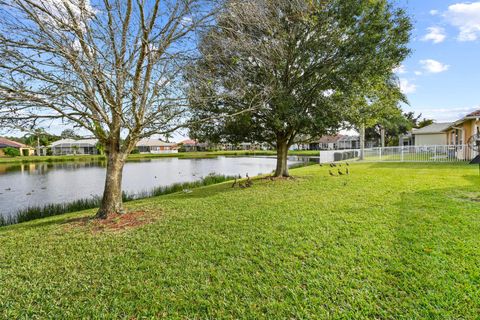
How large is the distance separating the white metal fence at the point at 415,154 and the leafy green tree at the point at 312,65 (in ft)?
32.4

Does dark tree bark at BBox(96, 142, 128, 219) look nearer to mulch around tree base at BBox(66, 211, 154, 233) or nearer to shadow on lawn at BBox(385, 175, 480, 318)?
mulch around tree base at BBox(66, 211, 154, 233)

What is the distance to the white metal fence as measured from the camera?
15984mm

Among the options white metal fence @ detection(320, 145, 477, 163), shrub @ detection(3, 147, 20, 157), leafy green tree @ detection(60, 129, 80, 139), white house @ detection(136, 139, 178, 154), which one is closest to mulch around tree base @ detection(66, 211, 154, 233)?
leafy green tree @ detection(60, 129, 80, 139)

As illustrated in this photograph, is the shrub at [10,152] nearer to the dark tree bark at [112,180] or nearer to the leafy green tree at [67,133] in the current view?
the leafy green tree at [67,133]

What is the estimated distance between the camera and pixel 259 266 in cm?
341

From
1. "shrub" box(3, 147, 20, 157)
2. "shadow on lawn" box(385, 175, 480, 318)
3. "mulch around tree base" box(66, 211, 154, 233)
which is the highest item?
"shrub" box(3, 147, 20, 157)

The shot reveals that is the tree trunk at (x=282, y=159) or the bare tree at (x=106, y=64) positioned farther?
the tree trunk at (x=282, y=159)

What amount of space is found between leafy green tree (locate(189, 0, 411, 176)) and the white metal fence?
987 centimetres

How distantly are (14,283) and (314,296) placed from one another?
365 cm

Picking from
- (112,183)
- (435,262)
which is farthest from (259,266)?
(112,183)

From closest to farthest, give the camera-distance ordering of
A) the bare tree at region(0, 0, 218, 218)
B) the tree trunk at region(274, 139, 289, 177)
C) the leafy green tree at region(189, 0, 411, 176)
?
the bare tree at region(0, 0, 218, 218) → the leafy green tree at region(189, 0, 411, 176) → the tree trunk at region(274, 139, 289, 177)

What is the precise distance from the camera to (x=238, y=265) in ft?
11.3

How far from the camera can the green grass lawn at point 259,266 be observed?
2.63m

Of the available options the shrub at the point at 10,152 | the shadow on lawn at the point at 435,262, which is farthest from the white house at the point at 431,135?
the shrub at the point at 10,152
